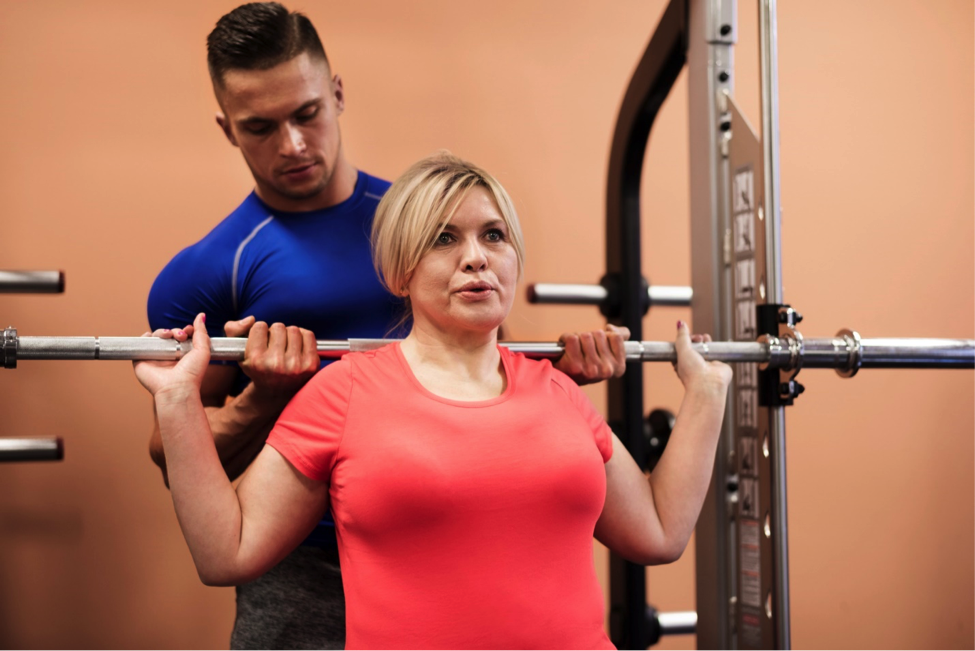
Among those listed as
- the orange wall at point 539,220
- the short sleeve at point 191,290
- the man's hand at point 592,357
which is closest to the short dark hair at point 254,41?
the short sleeve at point 191,290

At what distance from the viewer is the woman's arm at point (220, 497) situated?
98cm

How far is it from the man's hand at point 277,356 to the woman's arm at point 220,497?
9cm

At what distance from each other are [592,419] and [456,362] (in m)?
0.20

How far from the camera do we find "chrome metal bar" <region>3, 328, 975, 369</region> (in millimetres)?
1066

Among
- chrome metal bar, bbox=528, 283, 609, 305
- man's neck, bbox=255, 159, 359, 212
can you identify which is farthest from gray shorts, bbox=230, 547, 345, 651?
chrome metal bar, bbox=528, 283, 609, 305

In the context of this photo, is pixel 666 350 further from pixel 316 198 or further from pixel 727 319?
pixel 316 198

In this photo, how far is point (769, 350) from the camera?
1303mm

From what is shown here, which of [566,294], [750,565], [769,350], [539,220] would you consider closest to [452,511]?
[769,350]

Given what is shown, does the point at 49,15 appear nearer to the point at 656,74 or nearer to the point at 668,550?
the point at 656,74

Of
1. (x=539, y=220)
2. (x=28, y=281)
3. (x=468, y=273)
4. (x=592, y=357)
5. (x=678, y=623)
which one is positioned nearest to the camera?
(x=468, y=273)

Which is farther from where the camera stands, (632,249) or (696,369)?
(632,249)

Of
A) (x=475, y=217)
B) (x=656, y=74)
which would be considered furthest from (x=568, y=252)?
(x=475, y=217)

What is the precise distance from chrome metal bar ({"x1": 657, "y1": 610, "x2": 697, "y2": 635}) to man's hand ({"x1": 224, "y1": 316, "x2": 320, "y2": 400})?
1.00 metres

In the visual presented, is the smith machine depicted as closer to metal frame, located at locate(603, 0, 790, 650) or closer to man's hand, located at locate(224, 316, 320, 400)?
metal frame, located at locate(603, 0, 790, 650)
